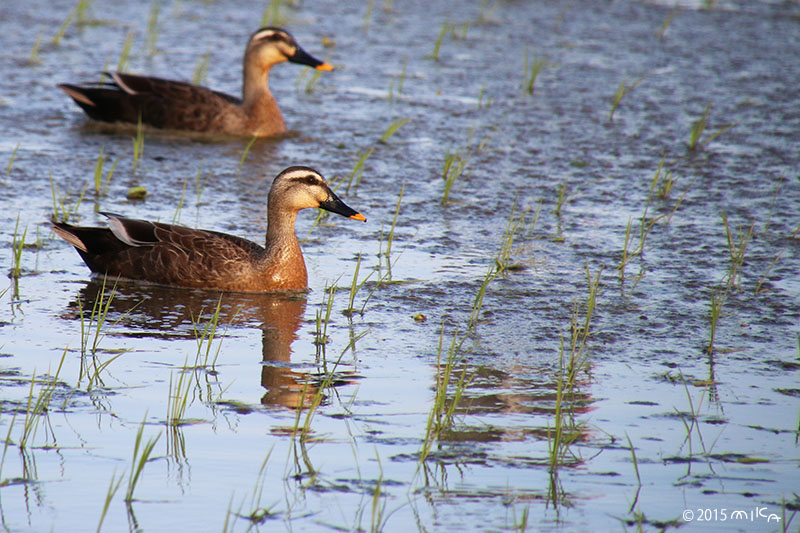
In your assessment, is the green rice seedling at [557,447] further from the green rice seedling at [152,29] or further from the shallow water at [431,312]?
the green rice seedling at [152,29]

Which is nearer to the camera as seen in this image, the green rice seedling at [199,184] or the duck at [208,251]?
the duck at [208,251]

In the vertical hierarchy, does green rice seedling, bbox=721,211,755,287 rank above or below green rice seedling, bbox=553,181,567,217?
below

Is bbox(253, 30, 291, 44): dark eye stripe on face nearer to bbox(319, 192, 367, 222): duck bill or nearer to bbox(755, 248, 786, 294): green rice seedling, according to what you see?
bbox(319, 192, 367, 222): duck bill

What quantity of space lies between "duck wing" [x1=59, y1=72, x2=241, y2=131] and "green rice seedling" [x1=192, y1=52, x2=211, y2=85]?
1185 mm

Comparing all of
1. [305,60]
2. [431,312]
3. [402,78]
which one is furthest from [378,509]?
[402,78]

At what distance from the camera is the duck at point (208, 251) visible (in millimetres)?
6652

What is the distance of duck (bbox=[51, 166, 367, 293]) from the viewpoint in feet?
21.8

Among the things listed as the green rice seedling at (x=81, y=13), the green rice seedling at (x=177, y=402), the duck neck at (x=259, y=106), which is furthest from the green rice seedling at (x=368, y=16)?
the green rice seedling at (x=177, y=402)

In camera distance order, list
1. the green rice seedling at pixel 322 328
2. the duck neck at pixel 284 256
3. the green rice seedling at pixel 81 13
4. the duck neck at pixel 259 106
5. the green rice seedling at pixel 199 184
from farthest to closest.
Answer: the green rice seedling at pixel 81 13, the duck neck at pixel 259 106, the green rice seedling at pixel 199 184, the duck neck at pixel 284 256, the green rice seedling at pixel 322 328

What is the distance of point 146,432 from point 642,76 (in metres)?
9.29

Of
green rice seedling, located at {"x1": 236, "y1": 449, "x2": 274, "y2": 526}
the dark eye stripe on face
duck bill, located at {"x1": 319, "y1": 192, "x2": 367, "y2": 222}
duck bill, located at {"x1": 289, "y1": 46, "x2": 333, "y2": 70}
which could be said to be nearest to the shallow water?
green rice seedling, located at {"x1": 236, "y1": 449, "x2": 274, "y2": 526}

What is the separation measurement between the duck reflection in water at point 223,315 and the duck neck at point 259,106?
12.6ft

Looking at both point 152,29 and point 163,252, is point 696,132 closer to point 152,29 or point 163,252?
point 163,252

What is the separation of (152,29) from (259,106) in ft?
12.6
